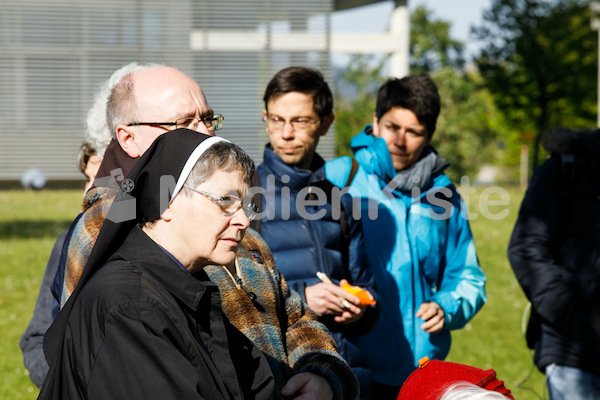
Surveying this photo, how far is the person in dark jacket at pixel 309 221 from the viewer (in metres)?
3.27

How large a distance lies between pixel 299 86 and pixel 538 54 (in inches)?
1103

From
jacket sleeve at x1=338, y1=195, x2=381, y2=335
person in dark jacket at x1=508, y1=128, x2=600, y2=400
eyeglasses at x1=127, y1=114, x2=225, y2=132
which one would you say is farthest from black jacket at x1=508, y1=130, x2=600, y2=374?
eyeglasses at x1=127, y1=114, x2=225, y2=132

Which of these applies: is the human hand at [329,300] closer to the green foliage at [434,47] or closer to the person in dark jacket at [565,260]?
the person in dark jacket at [565,260]

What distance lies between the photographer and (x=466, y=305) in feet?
12.2

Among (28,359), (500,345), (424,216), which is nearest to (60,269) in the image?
(28,359)

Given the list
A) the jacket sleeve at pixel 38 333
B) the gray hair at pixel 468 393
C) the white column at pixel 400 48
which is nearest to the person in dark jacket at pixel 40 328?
the jacket sleeve at pixel 38 333

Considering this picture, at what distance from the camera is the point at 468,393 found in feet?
5.57

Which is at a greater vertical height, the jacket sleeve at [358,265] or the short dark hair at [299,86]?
the short dark hair at [299,86]

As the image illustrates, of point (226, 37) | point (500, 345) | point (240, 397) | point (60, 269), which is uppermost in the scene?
point (226, 37)

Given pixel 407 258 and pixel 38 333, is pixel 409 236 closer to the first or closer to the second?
pixel 407 258

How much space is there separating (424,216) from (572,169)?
2.78ft

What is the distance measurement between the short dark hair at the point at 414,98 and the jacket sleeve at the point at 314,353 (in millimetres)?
1606

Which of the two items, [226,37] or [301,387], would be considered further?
[226,37]

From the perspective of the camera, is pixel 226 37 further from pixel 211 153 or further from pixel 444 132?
pixel 444 132
